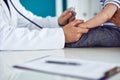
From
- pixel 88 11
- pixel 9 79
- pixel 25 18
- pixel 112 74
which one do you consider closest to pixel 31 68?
pixel 9 79

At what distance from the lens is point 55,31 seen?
857mm

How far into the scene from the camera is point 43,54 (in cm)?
78

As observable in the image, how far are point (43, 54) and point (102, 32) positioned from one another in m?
0.23

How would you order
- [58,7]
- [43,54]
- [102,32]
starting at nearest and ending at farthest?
[43,54]
[102,32]
[58,7]

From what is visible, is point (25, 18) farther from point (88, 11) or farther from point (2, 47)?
point (88, 11)

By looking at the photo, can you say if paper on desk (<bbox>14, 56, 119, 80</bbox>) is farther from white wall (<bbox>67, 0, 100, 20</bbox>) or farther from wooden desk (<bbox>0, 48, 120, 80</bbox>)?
white wall (<bbox>67, 0, 100, 20</bbox>)

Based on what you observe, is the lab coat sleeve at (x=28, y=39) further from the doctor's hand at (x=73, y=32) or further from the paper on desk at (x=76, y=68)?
the paper on desk at (x=76, y=68)

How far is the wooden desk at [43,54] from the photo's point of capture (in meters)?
0.55

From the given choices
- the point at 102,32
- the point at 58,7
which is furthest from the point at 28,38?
the point at 58,7

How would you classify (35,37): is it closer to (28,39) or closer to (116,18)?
(28,39)

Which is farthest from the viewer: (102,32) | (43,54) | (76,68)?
(102,32)

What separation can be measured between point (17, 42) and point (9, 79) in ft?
0.97

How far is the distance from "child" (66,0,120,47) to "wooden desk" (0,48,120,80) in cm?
4

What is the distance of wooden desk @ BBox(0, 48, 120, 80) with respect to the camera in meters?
0.55
